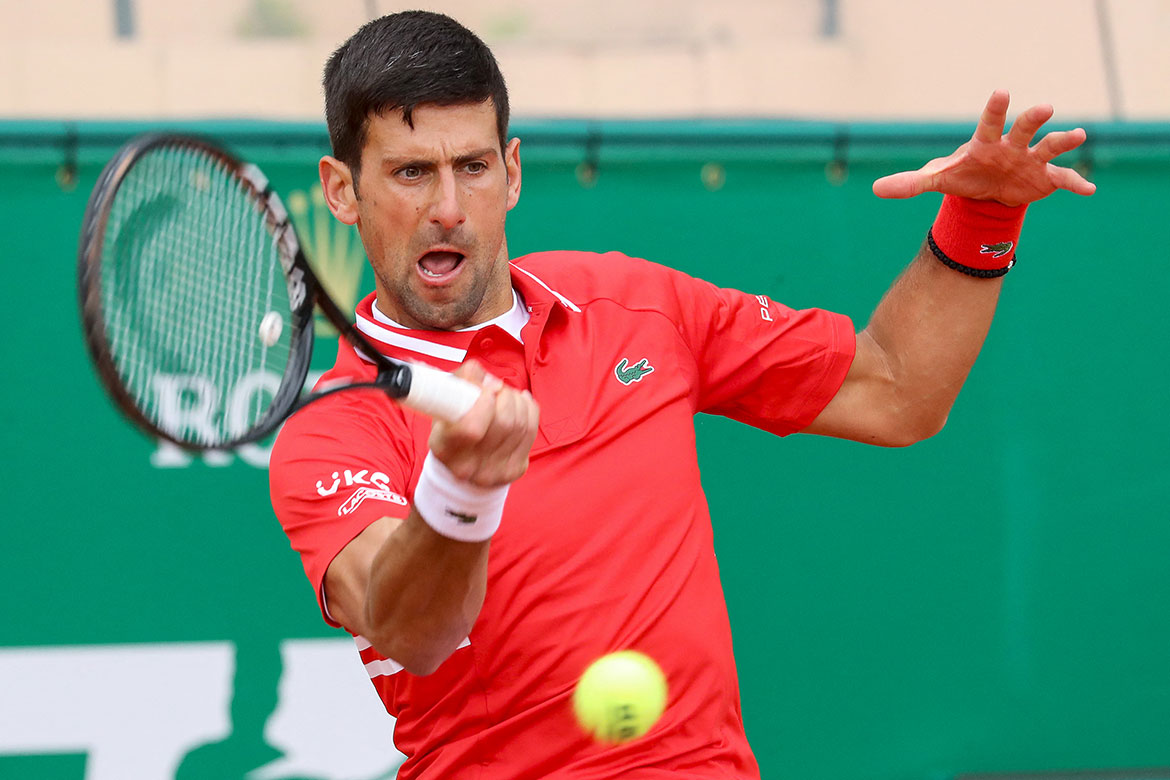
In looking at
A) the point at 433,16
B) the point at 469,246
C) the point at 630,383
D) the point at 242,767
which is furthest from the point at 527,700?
the point at 242,767

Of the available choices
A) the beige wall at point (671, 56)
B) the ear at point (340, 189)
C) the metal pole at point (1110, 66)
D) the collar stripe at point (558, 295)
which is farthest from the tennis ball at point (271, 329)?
the metal pole at point (1110, 66)

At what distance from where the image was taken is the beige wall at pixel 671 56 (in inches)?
135

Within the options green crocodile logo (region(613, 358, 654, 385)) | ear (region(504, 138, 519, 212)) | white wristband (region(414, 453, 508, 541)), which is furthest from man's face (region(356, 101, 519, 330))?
white wristband (region(414, 453, 508, 541))

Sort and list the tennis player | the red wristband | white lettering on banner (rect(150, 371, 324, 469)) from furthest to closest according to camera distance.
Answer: the red wristband → the tennis player → white lettering on banner (rect(150, 371, 324, 469))

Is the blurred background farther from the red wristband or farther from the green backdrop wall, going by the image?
the red wristband

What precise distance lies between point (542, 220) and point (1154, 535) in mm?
1816

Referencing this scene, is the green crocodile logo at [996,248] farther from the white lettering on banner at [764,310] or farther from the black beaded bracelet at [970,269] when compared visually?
the white lettering on banner at [764,310]

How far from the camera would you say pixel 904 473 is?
3.38m

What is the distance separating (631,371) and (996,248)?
2.46 ft

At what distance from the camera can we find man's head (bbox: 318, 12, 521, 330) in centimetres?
208

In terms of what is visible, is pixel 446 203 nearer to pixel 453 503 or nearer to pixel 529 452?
pixel 529 452

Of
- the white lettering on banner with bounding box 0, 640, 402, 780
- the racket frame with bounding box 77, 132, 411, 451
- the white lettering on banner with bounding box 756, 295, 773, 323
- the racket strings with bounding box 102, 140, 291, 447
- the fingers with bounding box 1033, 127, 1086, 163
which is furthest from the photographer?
the white lettering on banner with bounding box 0, 640, 402, 780

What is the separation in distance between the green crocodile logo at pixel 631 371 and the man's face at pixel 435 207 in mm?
267

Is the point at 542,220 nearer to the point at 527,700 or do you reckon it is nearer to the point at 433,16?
the point at 433,16
